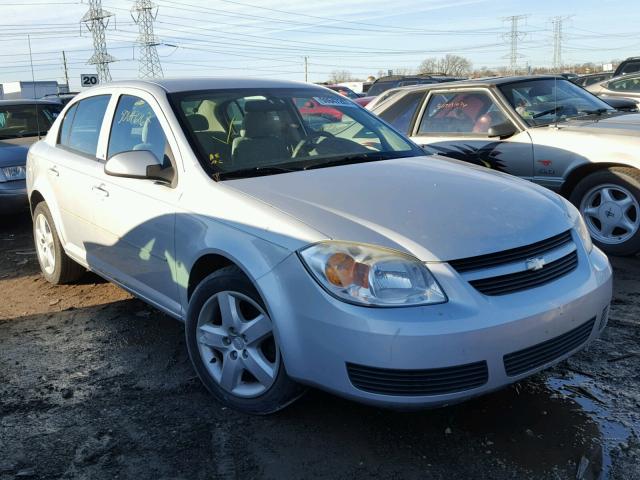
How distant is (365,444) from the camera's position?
2836mm

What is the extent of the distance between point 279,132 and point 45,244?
103 inches

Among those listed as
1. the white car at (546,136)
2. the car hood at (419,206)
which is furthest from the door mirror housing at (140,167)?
the white car at (546,136)

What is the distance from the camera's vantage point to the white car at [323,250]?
2531mm

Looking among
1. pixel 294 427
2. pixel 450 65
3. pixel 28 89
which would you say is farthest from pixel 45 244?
pixel 450 65

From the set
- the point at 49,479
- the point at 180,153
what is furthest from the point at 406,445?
the point at 180,153

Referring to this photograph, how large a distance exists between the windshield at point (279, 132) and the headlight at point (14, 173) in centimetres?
454

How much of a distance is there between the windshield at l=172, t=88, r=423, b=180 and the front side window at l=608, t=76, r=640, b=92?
27.2 ft

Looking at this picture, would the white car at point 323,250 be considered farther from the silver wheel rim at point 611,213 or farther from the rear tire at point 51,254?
the silver wheel rim at point 611,213

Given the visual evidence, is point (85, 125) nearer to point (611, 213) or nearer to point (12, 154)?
point (12, 154)

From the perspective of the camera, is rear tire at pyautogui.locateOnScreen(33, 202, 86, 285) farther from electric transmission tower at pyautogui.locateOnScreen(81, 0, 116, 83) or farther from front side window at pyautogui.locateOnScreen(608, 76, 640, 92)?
electric transmission tower at pyautogui.locateOnScreen(81, 0, 116, 83)

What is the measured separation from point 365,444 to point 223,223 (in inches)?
48.0

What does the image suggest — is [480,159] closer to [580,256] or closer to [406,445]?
[580,256]

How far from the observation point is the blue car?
7398 millimetres

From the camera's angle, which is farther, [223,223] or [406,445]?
[223,223]
